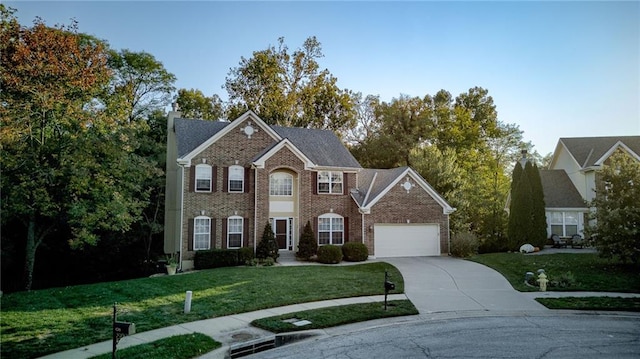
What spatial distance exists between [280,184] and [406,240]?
8.10m

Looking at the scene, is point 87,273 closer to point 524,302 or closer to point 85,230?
point 85,230

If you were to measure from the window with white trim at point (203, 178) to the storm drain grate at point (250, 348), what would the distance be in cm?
1376

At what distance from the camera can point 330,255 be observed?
20.9 meters

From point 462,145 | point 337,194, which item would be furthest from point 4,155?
point 462,145

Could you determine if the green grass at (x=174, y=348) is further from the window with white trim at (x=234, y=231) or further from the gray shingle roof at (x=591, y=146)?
the gray shingle roof at (x=591, y=146)

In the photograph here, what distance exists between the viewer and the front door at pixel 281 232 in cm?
2328

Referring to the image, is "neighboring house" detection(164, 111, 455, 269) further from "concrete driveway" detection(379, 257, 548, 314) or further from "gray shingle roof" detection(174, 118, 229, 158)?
"concrete driveway" detection(379, 257, 548, 314)

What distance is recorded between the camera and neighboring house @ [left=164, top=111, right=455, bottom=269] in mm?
21373

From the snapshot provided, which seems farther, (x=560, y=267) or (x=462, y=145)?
(x=462, y=145)

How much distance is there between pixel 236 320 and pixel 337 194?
14502 millimetres

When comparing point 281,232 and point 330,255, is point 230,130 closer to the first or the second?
point 281,232

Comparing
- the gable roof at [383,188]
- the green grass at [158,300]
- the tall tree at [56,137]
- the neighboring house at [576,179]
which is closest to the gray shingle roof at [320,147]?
the gable roof at [383,188]

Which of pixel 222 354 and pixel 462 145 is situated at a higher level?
pixel 462 145

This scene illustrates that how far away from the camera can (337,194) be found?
80.0ft
